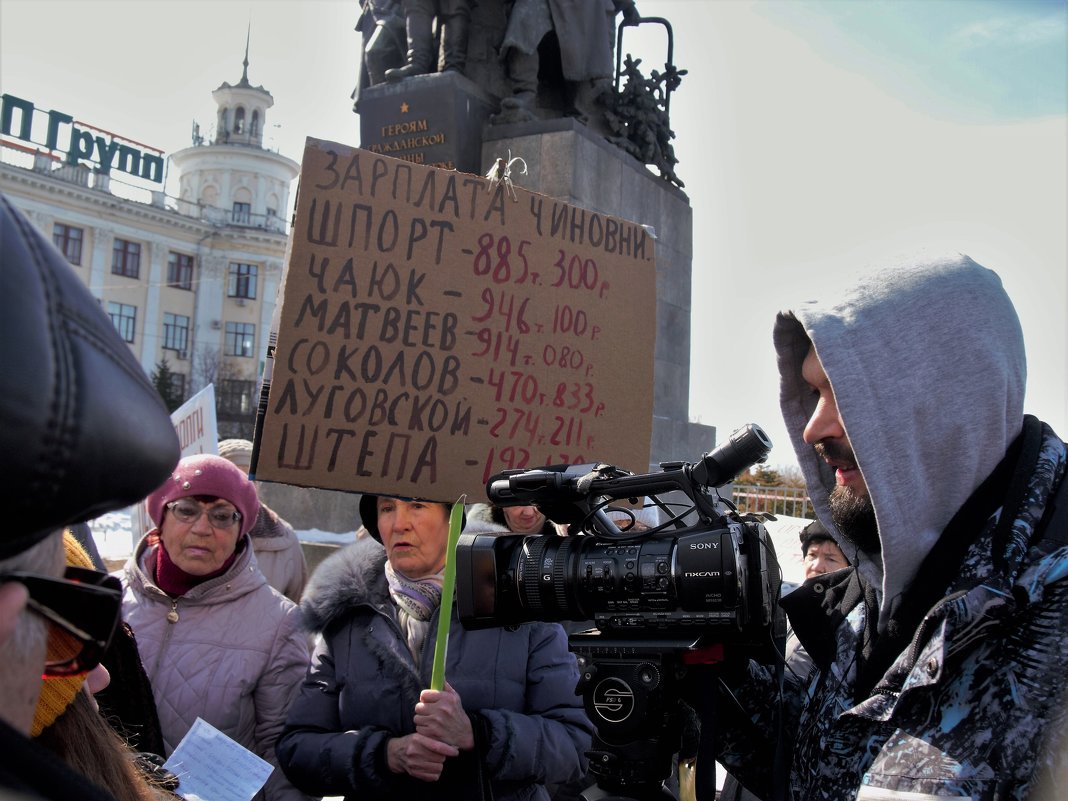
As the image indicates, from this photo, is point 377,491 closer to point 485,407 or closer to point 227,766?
point 485,407

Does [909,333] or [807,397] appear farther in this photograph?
[807,397]

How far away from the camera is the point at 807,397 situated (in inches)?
76.7

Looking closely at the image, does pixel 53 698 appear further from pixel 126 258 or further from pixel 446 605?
pixel 126 258

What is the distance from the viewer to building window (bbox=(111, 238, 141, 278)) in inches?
1849

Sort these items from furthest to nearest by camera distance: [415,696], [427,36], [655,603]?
[427,36] < [415,696] < [655,603]

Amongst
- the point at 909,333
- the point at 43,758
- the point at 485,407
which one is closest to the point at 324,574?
the point at 485,407

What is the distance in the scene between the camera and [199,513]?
294cm

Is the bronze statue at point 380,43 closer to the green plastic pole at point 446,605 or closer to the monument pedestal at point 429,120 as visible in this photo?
the monument pedestal at point 429,120

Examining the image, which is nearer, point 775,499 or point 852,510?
point 852,510

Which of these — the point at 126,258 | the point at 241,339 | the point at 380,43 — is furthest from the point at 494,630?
the point at 241,339

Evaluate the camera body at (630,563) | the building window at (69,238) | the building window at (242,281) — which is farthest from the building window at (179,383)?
the camera body at (630,563)

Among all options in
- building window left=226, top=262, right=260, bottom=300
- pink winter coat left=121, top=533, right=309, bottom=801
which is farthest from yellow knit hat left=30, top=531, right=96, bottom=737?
building window left=226, top=262, right=260, bottom=300

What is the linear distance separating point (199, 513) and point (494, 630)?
39.7 inches

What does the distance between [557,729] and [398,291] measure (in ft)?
3.95
